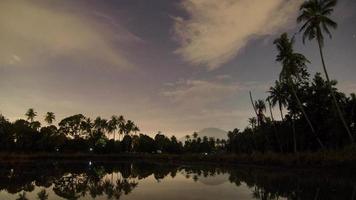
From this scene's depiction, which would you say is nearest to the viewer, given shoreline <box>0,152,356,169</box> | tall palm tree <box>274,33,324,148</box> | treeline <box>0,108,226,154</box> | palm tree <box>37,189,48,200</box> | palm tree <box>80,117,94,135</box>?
palm tree <box>37,189,48,200</box>

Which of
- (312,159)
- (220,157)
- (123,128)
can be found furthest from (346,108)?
(123,128)

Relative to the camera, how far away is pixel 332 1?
37.8m

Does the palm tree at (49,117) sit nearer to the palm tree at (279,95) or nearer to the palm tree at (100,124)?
the palm tree at (100,124)

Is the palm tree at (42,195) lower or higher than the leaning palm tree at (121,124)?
lower

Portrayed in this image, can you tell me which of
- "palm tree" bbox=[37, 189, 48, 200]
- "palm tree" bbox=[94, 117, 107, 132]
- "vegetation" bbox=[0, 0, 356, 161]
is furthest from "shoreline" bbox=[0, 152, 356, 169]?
"palm tree" bbox=[94, 117, 107, 132]

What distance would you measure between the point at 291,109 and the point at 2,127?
231ft

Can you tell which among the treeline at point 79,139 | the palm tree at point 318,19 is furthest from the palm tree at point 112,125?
the palm tree at point 318,19

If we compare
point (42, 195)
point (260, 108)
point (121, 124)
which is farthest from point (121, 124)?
point (42, 195)

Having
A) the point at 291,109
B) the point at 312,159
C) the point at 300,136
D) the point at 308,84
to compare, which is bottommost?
the point at 312,159

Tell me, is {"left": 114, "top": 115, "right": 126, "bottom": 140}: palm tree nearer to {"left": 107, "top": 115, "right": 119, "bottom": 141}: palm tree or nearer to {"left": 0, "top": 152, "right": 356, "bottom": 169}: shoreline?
{"left": 107, "top": 115, "right": 119, "bottom": 141}: palm tree

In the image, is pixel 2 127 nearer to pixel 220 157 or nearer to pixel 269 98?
pixel 220 157

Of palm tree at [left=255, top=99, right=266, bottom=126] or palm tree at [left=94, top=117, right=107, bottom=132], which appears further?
palm tree at [left=94, top=117, right=107, bottom=132]

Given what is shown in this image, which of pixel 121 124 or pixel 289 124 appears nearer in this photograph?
pixel 289 124

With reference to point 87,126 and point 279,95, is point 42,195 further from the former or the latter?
point 87,126
